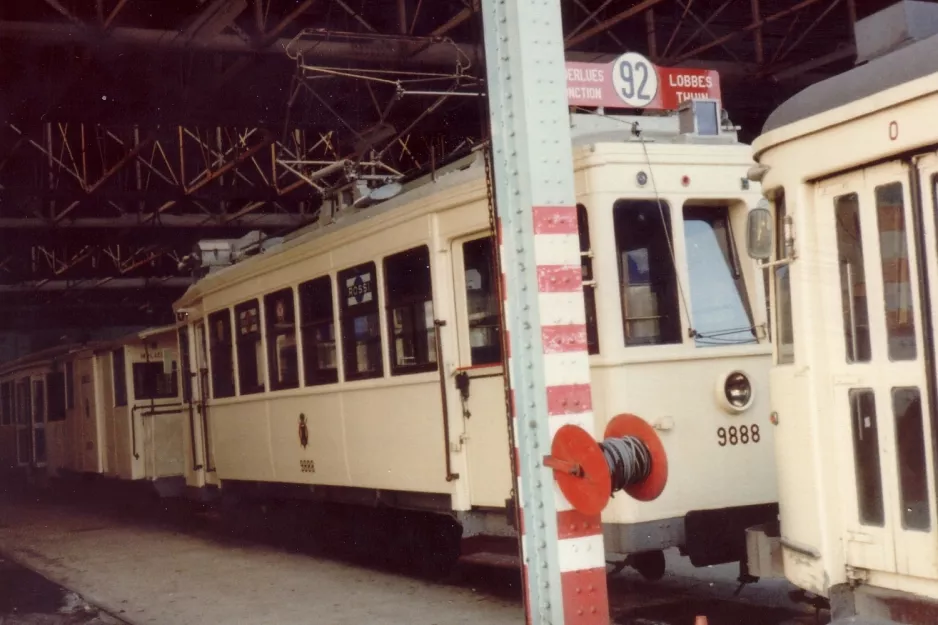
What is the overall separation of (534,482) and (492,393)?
316 cm

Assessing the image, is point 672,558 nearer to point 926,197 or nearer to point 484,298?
point 484,298

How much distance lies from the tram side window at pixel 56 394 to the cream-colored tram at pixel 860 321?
1861 centimetres

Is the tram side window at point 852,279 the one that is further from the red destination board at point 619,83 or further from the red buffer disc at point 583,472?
the red destination board at point 619,83

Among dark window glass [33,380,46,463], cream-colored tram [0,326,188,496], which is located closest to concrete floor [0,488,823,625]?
cream-colored tram [0,326,188,496]

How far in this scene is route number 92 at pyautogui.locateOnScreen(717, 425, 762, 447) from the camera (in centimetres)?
707

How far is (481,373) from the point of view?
780cm

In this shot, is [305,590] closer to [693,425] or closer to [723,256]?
[693,425]

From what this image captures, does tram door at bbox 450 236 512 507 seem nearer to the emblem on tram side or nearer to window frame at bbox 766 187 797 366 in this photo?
window frame at bbox 766 187 797 366

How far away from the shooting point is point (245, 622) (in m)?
8.30

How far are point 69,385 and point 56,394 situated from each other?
122 cm

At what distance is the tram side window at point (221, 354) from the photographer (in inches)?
496

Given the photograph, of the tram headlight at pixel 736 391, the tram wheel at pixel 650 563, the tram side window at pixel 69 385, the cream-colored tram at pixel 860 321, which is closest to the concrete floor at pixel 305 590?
the tram wheel at pixel 650 563

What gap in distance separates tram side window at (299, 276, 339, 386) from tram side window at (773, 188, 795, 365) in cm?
483

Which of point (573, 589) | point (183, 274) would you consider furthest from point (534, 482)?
point (183, 274)
